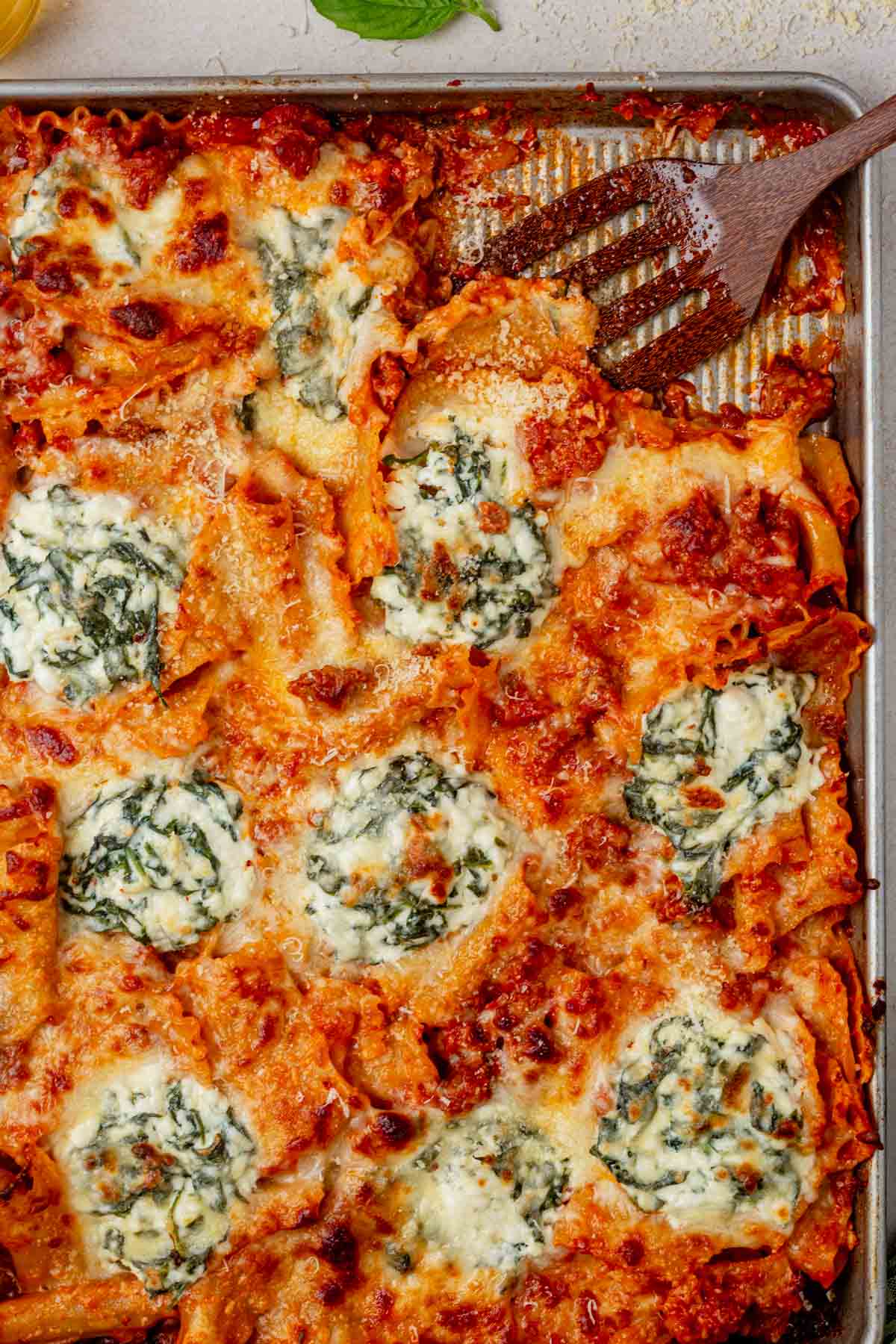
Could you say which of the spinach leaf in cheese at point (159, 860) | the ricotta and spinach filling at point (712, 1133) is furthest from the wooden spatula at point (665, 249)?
the ricotta and spinach filling at point (712, 1133)

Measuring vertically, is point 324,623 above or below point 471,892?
above

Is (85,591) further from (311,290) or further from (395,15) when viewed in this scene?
(395,15)

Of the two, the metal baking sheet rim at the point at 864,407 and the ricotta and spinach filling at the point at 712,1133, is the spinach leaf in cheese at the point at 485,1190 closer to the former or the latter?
the ricotta and spinach filling at the point at 712,1133

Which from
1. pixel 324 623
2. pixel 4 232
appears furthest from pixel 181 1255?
pixel 4 232

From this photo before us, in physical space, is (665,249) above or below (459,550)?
above

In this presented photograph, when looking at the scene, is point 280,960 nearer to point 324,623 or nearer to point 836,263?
point 324,623

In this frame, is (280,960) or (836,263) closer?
(280,960)

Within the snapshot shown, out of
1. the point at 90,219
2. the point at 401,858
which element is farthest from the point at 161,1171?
the point at 90,219
